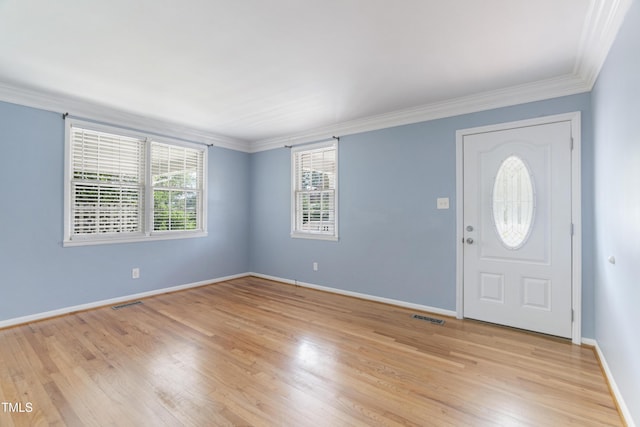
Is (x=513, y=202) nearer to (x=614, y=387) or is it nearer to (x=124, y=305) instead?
(x=614, y=387)

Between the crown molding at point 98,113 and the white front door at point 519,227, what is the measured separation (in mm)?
3865

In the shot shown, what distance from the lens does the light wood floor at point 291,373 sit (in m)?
1.84

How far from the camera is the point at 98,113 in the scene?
3.79 meters

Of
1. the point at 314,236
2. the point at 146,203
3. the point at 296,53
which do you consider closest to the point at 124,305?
the point at 146,203

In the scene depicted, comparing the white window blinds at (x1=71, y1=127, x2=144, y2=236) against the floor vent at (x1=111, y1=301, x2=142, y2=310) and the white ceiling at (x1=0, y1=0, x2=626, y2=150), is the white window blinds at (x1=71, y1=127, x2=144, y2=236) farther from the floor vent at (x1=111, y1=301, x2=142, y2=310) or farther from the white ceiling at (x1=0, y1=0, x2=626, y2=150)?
the floor vent at (x1=111, y1=301, x2=142, y2=310)

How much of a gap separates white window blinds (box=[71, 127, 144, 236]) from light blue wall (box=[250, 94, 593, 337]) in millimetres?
2214

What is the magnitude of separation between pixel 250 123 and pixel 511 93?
3248mm

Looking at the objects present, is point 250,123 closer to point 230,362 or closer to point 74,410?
point 230,362

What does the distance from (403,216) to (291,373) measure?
2371mm

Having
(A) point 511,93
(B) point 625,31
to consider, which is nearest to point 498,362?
(B) point 625,31

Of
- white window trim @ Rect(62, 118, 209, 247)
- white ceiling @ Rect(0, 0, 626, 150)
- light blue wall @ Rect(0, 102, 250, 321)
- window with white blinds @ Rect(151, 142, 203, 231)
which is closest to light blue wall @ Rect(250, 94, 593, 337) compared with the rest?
white ceiling @ Rect(0, 0, 626, 150)

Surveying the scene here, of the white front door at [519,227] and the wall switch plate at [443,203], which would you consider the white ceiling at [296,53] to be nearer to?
the white front door at [519,227]

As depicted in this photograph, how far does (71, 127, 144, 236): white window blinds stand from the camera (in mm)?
3707

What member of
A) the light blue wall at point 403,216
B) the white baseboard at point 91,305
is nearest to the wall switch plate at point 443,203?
the light blue wall at point 403,216
